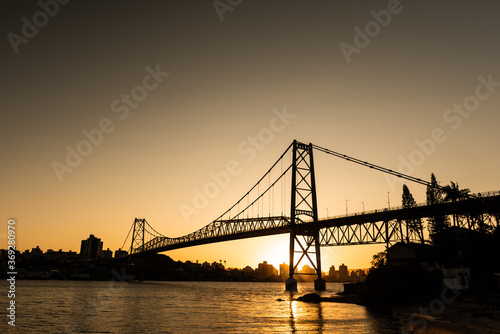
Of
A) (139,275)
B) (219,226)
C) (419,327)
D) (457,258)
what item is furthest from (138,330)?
(139,275)

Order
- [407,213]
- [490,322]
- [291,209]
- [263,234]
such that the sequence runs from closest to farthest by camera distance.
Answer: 1. [490,322]
2. [407,213]
3. [291,209]
4. [263,234]

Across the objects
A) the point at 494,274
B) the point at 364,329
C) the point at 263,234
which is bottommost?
the point at 364,329

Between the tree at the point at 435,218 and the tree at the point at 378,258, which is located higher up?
the tree at the point at 435,218

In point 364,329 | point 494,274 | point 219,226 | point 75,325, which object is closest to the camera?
point 364,329

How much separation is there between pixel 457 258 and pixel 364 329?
25916 millimetres

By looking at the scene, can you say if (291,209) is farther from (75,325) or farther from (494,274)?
(75,325)

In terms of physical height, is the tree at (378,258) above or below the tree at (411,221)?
below

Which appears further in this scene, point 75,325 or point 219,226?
point 219,226

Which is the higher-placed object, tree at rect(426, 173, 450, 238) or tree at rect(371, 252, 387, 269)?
tree at rect(426, 173, 450, 238)

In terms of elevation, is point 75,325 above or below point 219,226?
below

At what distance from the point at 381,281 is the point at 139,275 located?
122m

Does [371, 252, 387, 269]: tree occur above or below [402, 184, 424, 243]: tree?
below

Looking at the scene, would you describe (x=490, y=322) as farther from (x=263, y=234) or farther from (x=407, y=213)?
(x=263, y=234)

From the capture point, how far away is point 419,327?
24109 mm
